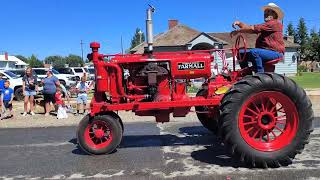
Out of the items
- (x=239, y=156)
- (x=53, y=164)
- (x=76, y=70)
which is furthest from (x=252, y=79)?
(x=76, y=70)

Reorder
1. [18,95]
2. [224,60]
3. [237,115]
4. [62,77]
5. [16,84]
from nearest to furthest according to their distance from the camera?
1. [237,115]
2. [224,60]
3. [18,95]
4. [16,84]
5. [62,77]

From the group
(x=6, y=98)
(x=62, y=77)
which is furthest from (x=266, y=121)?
(x=62, y=77)

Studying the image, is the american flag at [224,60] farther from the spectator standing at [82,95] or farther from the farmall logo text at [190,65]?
the spectator standing at [82,95]

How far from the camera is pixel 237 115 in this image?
6.54 meters

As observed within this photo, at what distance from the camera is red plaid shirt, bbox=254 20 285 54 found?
729 centimetres

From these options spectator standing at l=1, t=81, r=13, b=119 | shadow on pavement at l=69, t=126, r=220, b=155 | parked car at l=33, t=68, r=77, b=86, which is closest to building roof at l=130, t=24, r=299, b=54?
parked car at l=33, t=68, r=77, b=86

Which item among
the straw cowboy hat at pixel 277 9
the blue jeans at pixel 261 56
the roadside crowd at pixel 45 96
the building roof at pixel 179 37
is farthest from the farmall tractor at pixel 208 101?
the building roof at pixel 179 37

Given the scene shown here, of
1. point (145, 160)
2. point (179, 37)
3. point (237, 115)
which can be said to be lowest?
point (145, 160)

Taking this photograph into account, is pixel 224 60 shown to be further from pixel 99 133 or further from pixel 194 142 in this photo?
pixel 99 133

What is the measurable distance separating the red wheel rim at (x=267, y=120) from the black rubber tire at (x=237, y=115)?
0.27 ft

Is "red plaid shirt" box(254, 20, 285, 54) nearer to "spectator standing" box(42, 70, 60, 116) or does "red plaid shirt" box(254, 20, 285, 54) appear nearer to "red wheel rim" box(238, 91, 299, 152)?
"red wheel rim" box(238, 91, 299, 152)

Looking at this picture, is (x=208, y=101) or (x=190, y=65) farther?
(x=190, y=65)

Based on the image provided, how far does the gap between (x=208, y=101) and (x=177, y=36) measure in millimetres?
38031

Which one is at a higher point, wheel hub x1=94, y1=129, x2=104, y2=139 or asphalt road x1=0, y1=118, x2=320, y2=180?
wheel hub x1=94, y1=129, x2=104, y2=139
